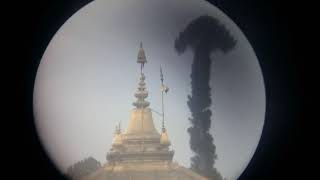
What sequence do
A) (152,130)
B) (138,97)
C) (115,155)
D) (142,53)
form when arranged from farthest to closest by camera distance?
(152,130), (115,155), (138,97), (142,53)

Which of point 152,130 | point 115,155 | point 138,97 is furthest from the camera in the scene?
point 152,130

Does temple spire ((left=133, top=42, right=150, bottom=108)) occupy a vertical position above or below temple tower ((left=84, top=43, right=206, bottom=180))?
above

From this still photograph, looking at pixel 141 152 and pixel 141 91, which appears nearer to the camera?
pixel 141 91

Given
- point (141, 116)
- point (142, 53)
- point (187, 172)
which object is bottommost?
point (187, 172)

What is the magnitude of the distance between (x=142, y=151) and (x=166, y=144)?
3.15 m

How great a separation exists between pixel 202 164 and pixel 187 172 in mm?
708

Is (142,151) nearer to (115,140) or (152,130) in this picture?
(152,130)

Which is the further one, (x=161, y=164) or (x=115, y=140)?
(x=161, y=164)

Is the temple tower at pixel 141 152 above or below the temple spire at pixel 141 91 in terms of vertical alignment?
below

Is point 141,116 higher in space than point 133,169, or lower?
higher

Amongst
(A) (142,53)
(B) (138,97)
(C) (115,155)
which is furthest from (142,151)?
(A) (142,53)

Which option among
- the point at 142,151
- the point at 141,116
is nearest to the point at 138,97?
the point at 141,116

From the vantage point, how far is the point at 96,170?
1695 cm

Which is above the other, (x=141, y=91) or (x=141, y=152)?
(x=141, y=91)
